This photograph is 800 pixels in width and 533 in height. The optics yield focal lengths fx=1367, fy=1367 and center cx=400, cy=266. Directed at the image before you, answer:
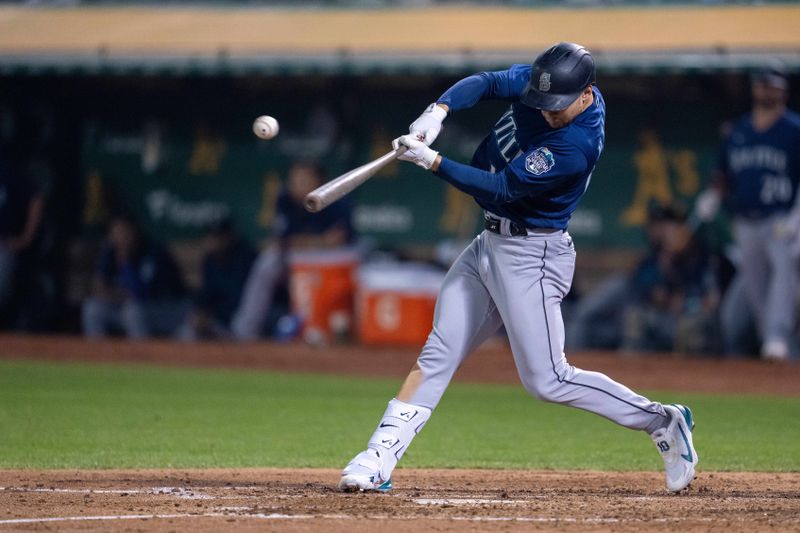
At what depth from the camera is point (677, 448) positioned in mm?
5434

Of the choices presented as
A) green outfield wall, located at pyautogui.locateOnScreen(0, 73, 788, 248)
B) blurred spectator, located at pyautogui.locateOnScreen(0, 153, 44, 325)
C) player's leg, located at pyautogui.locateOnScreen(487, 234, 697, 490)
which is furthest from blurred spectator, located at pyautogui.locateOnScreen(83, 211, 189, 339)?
player's leg, located at pyautogui.locateOnScreen(487, 234, 697, 490)

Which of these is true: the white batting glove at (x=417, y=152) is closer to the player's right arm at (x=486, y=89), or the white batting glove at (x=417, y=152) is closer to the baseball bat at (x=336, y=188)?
the baseball bat at (x=336, y=188)

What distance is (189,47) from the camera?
1223 centimetres

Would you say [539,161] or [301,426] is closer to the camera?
[539,161]

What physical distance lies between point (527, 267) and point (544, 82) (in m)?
0.71

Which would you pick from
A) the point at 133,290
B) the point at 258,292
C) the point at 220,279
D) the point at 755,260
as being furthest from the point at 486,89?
the point at 133,290

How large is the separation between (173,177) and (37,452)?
24.5ft

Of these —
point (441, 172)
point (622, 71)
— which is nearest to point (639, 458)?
point (441, 172)

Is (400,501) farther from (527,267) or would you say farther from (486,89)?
(486,89)

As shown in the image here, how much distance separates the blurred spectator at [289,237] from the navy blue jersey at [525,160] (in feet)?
23.4

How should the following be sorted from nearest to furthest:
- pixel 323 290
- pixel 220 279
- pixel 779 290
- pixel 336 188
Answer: pixel 336 188 < pixel 779 290 < pixel 323 290 < pixel 220 279

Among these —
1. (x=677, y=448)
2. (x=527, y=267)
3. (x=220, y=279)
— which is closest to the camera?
(x=527, y=267)

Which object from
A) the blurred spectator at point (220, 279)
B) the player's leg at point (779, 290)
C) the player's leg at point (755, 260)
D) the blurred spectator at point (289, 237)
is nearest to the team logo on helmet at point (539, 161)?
the player's leg at point (779, 290)

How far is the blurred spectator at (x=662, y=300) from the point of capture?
11586 mm
